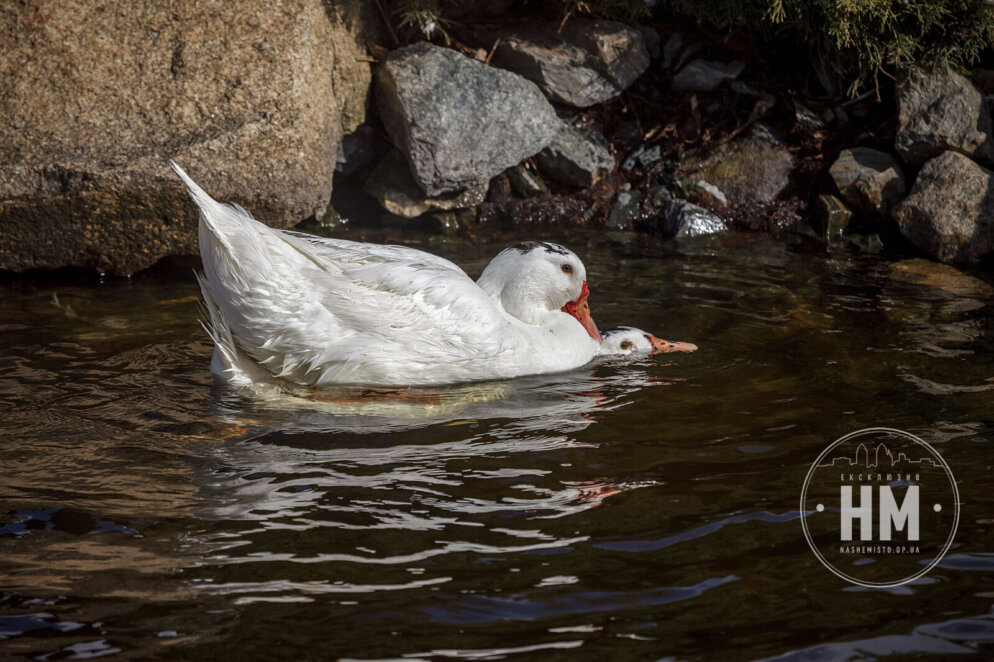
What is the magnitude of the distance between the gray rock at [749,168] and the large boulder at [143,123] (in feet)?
11.7

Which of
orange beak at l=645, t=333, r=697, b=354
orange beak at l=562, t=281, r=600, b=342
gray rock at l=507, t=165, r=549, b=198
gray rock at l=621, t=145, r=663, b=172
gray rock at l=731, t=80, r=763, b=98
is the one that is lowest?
orange beak at l=645, t=333, r=697, b=354

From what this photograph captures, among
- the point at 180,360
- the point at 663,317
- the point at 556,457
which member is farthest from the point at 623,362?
the point at 180,360

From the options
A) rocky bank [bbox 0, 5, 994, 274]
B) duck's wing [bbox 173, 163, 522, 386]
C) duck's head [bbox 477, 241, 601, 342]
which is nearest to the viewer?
duck's wing [bbox 173, 163, 522, 386]

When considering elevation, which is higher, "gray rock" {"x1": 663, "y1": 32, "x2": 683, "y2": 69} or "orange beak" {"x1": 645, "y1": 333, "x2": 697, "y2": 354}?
"gray rock" {"x1": 663, "y1": 32, "x2": 683, "y2": 69}

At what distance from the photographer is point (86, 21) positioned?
22.9 feet

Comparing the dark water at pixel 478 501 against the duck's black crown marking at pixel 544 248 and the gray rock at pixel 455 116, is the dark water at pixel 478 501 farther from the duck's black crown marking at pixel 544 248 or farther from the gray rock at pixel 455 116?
the gray rock at pixel 455 116

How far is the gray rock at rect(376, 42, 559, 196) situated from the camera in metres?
8.26

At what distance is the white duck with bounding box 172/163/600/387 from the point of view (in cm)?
→ 480

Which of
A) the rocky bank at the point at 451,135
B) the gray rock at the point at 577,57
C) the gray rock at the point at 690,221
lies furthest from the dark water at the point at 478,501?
the gray rock at the point at 577,57

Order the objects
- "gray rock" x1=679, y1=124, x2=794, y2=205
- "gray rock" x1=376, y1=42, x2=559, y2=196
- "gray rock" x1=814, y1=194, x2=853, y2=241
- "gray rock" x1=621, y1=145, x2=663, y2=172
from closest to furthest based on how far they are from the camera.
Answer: "gray rock" x1=376, y1=42, x2=559, y2=196 → "gray rock" x1=814, y1=194, x2=853, y2=241 → "gray rock" x1=679, y1=124, x2=794, y2=205 → "gray rock" x1=621, y1=145, x2=663, y2=172

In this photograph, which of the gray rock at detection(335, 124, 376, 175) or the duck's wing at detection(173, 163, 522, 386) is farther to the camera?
the gray rock at detection(335, 124, 376, 175)

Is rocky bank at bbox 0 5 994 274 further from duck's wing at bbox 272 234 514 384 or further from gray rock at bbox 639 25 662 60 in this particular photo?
duck's wing at bbox 272 234 514 384

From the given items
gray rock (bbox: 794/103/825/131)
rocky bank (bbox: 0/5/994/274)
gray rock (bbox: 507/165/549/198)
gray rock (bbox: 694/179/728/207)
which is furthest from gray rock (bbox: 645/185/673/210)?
gray rock (bbox: 794/103/825/131)

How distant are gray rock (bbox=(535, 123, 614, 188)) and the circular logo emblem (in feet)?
16.2
